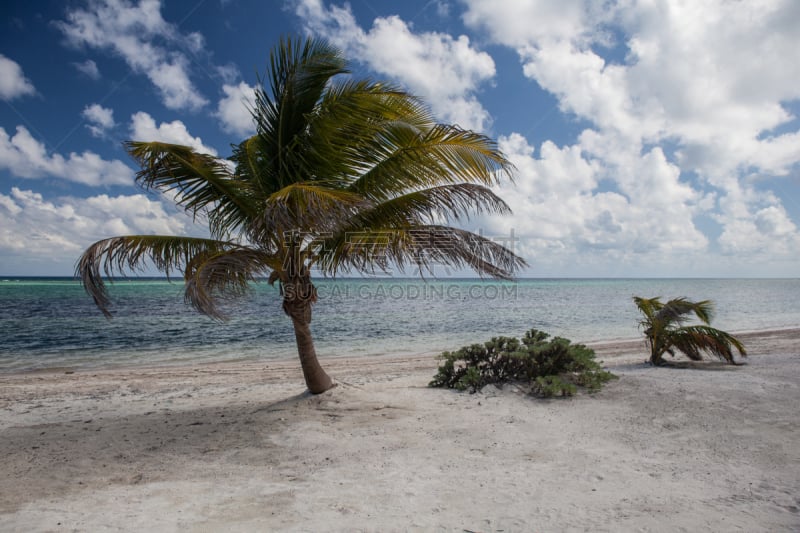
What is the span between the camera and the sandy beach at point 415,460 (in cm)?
333

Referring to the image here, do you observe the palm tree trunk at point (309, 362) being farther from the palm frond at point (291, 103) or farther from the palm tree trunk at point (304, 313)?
the palm frond at point (291, 103)

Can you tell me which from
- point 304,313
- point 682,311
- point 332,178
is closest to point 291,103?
point 332,178

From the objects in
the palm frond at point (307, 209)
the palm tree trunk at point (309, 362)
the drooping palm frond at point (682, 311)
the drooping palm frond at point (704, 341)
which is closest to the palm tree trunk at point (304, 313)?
the palm tree trunk at point (309, 362)

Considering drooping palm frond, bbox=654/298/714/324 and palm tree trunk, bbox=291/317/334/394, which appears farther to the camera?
drooping palm frond, bbox=654/298/714/324

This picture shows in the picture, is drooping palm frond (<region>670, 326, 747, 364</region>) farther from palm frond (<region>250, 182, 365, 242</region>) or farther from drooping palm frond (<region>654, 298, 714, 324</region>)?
palm frond (<region>250, 182, 365, 242</region>)

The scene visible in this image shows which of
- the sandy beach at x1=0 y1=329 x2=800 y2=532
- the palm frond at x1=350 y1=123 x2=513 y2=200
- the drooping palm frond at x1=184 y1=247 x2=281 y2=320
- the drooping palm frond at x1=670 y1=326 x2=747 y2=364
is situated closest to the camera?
the sandy beach at x1=0 y1=329 x2=800 y2=532

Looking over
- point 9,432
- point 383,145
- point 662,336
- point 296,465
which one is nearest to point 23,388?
point 9,432

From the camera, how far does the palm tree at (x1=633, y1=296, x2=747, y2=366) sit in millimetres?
9203

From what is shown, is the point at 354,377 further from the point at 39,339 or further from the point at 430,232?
the point at 39,339

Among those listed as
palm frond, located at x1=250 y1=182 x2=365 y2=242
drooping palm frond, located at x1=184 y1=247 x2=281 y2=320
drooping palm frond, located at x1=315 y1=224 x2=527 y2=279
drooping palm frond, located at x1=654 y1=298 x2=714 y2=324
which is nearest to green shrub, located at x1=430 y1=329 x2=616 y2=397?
drooping palm frond, located at x1=315 y1=224 x2=527 y2=279

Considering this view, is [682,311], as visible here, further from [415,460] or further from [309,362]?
[309,362]

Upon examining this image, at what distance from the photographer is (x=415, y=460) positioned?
14.8 feet

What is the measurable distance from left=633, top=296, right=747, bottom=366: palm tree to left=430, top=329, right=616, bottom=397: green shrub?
325cm

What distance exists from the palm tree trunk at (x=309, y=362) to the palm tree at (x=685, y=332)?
23.2 feet
